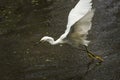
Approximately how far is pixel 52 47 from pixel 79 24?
1808 mm

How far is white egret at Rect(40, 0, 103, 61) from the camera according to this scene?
8891mm

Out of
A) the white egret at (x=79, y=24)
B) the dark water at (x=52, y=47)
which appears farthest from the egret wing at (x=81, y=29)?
the dark water at (x=52, y=47)

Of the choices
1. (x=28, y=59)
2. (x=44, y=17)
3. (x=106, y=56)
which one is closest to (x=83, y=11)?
(x=106, y=56)

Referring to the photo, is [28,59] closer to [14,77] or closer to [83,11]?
[14,77]

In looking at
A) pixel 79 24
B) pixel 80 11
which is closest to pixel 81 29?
pixel 79 24

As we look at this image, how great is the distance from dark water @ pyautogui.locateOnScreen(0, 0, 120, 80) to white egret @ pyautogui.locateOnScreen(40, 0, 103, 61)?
A: 1.15 feet

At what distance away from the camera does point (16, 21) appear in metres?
13.7

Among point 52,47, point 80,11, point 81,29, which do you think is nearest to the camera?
point 80,11

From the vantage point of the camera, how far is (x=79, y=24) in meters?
9.01

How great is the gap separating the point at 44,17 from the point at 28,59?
3.68 m

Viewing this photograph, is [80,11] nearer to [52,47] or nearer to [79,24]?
[79,24]

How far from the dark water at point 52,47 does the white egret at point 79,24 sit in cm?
35

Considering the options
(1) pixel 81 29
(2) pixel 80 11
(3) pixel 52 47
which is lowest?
(3) pixel 52 47

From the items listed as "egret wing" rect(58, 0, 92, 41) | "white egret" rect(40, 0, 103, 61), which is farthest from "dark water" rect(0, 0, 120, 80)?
"egret wing" rect(58, 0, 92, 41)
